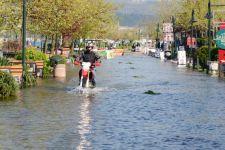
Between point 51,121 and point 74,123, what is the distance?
0.71 meters

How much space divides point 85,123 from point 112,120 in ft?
3.35

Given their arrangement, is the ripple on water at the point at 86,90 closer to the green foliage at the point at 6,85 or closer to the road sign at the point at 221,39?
the green foliage at the point at 6,85

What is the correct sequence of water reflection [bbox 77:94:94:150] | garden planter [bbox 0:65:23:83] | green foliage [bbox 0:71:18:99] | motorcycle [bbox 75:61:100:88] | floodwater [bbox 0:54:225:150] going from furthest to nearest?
1. garden planter [bbox 0:65:23:83]
2. motorcycle [bbox 75:61:100:88]
3. green foliage [bbox 0:71:18:99]
4. floodwater [bbox 0:54:225:150]
5. water reflection [bbox 77:94:94:150]

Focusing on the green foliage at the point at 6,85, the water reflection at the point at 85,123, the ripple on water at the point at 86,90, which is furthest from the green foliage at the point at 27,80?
the water reflection at the point at 85,123

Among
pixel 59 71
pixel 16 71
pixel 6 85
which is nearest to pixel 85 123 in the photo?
pixel 6 85

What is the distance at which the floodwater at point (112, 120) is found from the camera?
13734 mm

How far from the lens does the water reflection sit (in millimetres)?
13570

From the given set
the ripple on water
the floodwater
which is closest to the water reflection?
the floodwater

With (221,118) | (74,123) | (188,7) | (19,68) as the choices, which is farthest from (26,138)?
(188,7)

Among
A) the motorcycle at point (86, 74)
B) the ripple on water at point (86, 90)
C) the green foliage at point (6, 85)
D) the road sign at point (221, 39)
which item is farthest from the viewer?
the road sign at point (221, 39)

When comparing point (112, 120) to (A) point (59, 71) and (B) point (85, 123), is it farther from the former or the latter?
(A) point (59, 71)

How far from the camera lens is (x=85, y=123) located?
55.5 ft

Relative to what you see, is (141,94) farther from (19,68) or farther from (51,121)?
(51,121)

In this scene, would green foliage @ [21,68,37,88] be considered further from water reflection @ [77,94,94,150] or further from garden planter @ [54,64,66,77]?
garden planter @ [54,64,66,77]
